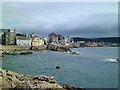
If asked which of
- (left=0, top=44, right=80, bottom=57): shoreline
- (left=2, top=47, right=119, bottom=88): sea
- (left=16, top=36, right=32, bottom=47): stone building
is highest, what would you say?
(left=16, top=36, right=32, bottom=47): stone building

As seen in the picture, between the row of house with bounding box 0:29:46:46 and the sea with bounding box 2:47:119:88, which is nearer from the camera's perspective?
the sea with bounding box 2:47:119:88

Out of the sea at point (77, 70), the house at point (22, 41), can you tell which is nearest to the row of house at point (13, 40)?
the house at point (22, 41)

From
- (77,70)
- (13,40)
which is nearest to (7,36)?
(13,40)

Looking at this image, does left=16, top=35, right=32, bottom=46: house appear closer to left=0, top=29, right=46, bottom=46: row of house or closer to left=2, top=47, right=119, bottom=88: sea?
left=0, top=29, right=46, bottom=46: row of house

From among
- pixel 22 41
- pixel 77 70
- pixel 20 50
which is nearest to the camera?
pixel 77 70

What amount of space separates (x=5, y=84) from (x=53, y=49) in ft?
145

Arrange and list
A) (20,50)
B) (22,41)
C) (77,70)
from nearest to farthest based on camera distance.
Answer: (77,70)
(20,50)
(22,41)

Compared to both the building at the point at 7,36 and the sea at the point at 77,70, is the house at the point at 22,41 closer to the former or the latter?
the building at the point at 7,36

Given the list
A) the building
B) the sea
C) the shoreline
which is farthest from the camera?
the building

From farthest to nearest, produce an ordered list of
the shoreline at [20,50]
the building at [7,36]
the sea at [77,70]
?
the building at [7,36], the shoreline at [20,50], the sea at [77,70]

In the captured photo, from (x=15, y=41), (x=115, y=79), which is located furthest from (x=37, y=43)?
(x=115, y=79)

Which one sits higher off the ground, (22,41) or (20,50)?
(22,41)

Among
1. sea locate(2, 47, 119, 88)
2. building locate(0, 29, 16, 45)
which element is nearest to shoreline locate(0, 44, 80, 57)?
building locate(0, 29, 16, 45)

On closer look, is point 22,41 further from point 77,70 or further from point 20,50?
point 77,70
